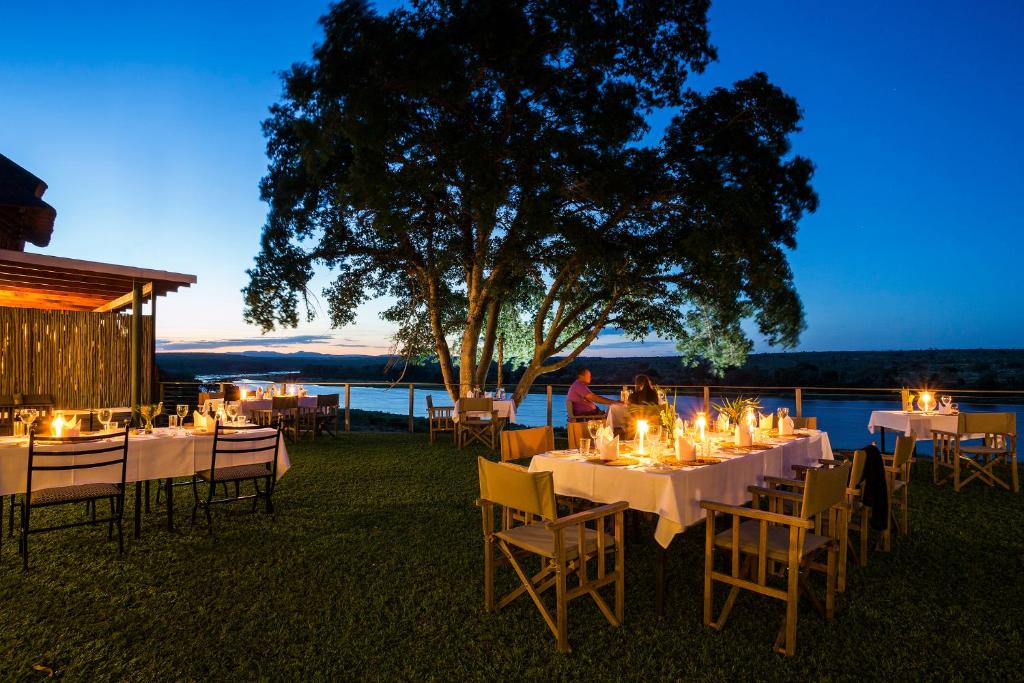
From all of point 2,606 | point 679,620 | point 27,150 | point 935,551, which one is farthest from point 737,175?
point 27,150

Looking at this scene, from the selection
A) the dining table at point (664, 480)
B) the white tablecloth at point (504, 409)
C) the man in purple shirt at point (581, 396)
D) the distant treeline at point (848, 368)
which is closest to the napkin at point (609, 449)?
the dining table at point (664, 480)

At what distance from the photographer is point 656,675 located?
8.38 ft

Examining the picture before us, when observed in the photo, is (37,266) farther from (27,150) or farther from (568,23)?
(27,150)

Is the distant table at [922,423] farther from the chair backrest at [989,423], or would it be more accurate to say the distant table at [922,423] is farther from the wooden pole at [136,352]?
the wooden pole at [136,352]

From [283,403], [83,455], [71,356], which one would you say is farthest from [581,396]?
[71,356]

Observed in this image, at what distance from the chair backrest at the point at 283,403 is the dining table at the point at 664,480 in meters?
7.32

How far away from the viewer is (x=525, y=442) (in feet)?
15.1

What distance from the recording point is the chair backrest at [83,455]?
159 inches

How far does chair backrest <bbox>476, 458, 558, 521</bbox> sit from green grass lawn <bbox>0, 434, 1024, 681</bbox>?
0.64 m

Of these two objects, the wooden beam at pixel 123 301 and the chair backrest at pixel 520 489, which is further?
the wooden beam at pixel 123 301

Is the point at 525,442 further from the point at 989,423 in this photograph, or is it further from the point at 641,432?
the point at 989,423

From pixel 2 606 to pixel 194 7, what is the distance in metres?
9.86

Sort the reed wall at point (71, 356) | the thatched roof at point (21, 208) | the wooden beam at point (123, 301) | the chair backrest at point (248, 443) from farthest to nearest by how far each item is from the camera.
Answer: the thatched roof at point (21, 208)
the wooden beam at point (123, 301)
the reed wall at point (71, 356)
the chair backrest at point (248, 443)

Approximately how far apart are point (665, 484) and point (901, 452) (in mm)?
2418
